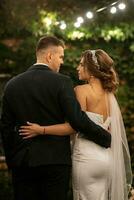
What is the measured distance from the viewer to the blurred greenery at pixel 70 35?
22.9 feet

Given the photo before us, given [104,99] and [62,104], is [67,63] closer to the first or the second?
[104,99]

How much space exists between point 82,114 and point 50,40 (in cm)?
59

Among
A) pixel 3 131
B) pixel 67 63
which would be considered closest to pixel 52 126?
pixel 3 131

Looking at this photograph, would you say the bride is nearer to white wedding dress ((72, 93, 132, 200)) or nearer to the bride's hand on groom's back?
white wedding dress ((72, 93, 132, 200))

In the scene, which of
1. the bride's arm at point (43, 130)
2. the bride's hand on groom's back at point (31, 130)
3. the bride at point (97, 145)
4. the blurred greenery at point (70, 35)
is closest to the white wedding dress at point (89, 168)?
the bride at point (97, 145)

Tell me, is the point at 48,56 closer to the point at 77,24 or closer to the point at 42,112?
the point at 42,112

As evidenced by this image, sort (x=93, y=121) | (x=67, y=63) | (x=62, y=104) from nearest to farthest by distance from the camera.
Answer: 1. (x=62, y=104)
2. (x=93, y=121)
3. (x=67, y=63)

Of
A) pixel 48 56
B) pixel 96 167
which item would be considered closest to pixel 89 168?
pixel 96 167

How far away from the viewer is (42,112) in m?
3.35

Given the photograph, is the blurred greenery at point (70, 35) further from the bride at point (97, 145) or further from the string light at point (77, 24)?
the bride at point (97, 145)

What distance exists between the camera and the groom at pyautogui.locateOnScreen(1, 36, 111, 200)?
131 inches

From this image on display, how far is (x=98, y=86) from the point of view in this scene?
148 inches

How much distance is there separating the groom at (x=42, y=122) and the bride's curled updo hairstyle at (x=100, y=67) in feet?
1.05

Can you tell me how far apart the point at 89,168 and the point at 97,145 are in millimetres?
183
